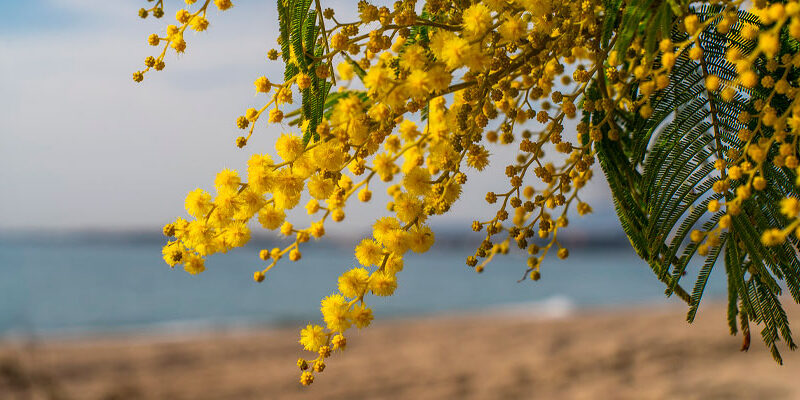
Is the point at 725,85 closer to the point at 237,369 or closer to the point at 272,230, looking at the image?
the point at 272,230

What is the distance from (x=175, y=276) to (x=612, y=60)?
27.7 meters

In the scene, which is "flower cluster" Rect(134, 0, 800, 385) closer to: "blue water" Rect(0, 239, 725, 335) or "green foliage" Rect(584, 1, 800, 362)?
"green foliage" Rect(584, 1, 800, 362)

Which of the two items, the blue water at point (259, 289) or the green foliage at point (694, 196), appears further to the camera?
the blue water at point (259, 289)

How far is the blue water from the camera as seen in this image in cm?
2003

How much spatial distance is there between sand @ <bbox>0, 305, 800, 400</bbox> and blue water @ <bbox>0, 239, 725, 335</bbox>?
23.5 ft

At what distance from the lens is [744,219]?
0.74m

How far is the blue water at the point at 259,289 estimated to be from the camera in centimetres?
2003

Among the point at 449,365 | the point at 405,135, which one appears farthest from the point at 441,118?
the point at 449,365

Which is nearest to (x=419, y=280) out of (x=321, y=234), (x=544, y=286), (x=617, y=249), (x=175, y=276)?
(x=544, y=286)

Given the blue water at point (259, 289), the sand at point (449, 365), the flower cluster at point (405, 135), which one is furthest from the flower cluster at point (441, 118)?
the blue water at point (259, 289)

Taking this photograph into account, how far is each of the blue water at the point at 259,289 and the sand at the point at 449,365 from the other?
23.5ft

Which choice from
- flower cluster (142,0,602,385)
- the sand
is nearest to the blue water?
the sand

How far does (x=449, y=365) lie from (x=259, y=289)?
56.8 ft

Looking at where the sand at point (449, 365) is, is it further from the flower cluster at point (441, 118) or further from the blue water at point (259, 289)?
the blue water at point (259, 289)
